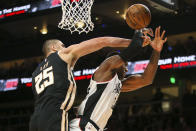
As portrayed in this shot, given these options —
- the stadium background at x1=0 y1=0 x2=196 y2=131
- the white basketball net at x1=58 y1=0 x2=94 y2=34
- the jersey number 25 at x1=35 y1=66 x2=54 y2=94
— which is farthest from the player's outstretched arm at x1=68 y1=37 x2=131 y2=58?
the stadium background at x1=0 y1=0 x2=196 y2=131

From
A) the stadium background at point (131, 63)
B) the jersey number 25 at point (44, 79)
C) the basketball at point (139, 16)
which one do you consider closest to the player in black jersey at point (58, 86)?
the jersey number 25 at point (44, 79)

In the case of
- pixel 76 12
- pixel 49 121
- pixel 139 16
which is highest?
pixel 139 16

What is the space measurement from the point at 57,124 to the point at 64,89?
319 millimetres

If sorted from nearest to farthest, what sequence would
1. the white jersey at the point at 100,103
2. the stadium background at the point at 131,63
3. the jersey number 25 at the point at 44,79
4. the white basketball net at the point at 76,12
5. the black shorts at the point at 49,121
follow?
the black shorts at the point at 49,121 < the jersey number 25 at the point at 44,79 < the white jersey at the point at 100,103 < the white basketball net at the point at 76,12 < the stadium background at the point at 131,63

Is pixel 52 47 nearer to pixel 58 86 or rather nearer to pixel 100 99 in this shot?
pixel 58 86

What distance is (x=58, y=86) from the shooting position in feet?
11.7

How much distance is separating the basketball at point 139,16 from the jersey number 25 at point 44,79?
0.96 meters

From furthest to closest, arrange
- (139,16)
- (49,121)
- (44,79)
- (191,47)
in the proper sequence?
(191,47) < (139,16) < (44,79) < (49,121)

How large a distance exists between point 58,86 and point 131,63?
9390 mm

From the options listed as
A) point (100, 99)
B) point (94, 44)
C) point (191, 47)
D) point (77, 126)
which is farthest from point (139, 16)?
point (191, 47)

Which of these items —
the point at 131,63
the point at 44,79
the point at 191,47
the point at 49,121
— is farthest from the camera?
the point at 131,63

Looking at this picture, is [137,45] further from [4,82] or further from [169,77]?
[4,82]

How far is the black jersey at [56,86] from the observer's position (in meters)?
3.56

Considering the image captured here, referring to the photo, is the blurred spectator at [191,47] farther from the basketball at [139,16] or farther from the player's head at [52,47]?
the player's head at [52,47]
